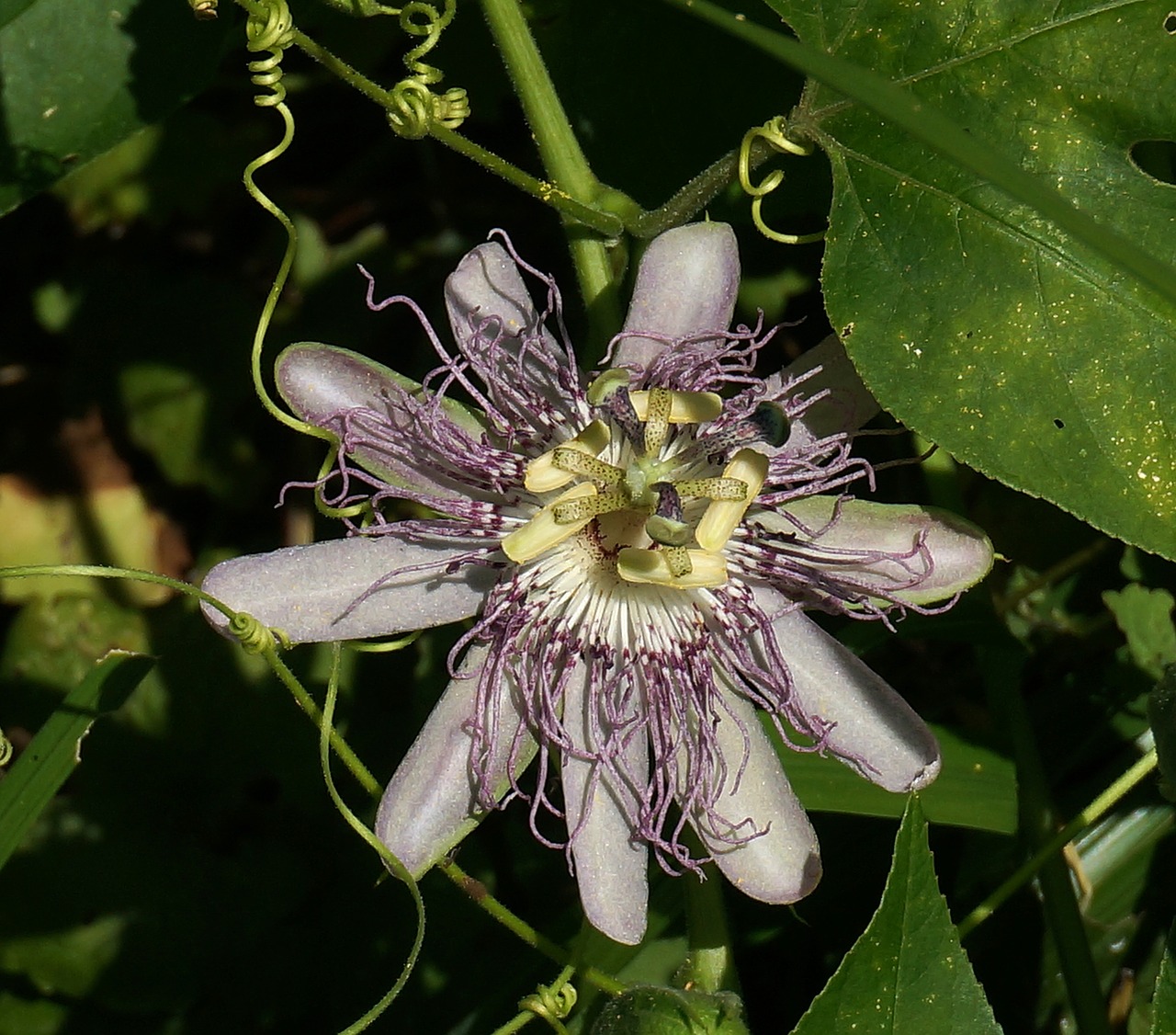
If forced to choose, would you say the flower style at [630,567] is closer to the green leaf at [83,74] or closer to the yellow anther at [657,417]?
the yellow anther at [657,417]

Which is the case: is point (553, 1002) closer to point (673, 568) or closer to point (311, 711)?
point (311, 711)

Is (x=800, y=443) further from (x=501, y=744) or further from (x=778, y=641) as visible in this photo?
(x=501, y=744)

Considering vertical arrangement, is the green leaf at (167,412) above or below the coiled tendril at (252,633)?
below

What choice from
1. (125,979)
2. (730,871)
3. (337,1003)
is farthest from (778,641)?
(125,979)

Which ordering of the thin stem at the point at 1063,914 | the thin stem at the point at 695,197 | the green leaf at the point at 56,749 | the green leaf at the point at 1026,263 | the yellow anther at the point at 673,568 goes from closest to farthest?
the green leaf at the point at 1026,263
the yellow anther at the point at 673,568
the thin stem at the point at 695,197
the green leaf at the point at 56,749
the thin stem at the point at 1063,914

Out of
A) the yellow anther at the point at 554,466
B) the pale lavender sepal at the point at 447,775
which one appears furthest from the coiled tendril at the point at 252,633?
the yellow anther at the point at 554,466

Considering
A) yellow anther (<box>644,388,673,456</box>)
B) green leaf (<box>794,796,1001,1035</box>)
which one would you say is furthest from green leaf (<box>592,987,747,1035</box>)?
yellow anther (<box>644,388,673,456</box>)

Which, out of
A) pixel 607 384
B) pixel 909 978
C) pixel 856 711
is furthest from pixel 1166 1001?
pixel 607 384
